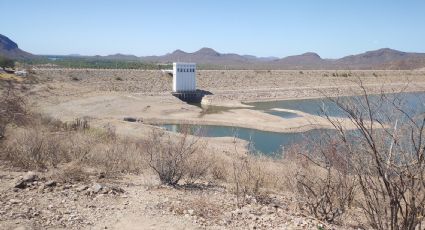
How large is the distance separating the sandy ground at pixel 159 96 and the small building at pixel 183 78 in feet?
7.95

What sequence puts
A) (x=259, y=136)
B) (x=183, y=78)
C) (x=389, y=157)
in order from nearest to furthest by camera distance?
(x=389, y=157)
(x=259, y=136)
(x=183, y=78)

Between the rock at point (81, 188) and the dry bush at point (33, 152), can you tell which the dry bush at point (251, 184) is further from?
the dry bush at point (33, 152)

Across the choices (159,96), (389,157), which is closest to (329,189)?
(389,157)

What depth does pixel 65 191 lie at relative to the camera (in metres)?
7.86

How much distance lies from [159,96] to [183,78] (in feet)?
19.1

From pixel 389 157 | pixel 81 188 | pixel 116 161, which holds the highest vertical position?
pixel 389 157

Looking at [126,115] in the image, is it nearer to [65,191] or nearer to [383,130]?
[65,191]

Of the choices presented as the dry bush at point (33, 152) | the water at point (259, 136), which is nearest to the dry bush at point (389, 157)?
the dry bush at point (33, 152)

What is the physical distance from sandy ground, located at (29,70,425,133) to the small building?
2423 millimetres

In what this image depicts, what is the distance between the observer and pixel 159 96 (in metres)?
52.1

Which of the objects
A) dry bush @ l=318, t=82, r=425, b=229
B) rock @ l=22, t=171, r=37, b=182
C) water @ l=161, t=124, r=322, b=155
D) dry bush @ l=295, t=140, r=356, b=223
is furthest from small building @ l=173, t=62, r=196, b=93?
dry bush @ l=318, t=82, r=425, b=229

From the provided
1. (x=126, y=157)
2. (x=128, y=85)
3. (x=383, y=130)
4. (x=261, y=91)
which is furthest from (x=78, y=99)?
(x=383, y=130)

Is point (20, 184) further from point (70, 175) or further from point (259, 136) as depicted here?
point (259, 136)

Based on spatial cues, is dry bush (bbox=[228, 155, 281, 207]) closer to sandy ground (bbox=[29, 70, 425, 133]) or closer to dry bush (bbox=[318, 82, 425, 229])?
dry bush (bbox=[318, 82, 425, 229])
